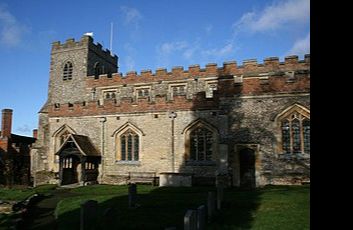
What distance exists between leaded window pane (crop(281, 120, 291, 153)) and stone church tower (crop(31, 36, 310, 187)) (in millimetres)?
58

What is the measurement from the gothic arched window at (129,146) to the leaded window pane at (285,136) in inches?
404

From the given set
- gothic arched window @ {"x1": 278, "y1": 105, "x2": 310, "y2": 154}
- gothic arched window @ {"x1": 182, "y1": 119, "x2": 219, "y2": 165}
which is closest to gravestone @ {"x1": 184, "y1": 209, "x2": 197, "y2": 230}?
gothic arched window @ {"x1": 278, "y1": 105, "x2": 310, "y2": 154}

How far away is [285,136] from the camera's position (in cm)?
1812

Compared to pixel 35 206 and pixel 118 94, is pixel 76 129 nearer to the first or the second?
pixel 118 94

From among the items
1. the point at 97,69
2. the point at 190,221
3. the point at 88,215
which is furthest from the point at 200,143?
the point at 97,69

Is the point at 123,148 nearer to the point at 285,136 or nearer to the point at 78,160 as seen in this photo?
the point at 78,160

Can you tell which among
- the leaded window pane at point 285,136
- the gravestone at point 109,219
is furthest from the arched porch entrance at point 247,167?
the gravestone at point 109,219

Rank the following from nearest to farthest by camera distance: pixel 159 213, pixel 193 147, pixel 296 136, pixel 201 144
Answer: pixel 159 213
pixel 296 136
pixel 201 144
pixel 193 147

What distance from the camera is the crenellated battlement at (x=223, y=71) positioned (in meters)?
24.2

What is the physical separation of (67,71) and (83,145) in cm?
1294

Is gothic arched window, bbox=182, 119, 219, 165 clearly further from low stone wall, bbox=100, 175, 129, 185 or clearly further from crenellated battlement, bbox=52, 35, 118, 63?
crenellated battlement, bbox=52, 35, 118, 63

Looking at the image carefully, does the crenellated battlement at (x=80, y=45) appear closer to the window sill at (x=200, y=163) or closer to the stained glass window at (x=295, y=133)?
the window sill at (x=200, y=163)

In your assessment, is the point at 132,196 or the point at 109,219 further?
the point at 132,196
